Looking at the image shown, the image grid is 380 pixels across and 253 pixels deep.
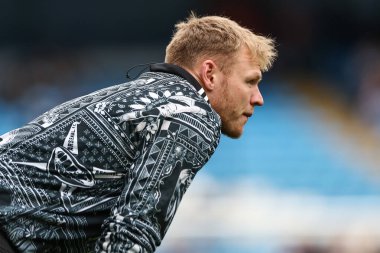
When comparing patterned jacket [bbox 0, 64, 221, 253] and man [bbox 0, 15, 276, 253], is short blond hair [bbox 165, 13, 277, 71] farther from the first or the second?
patterned jacket [bbox 0, 64, 221, 253]

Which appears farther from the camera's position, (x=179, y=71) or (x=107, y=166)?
(x=179, y=71)

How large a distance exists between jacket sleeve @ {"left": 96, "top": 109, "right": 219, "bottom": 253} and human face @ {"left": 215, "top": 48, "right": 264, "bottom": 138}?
20.2 inches

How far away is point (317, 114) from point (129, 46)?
228cm

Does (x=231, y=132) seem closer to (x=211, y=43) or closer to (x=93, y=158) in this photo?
(x=211, y=43)

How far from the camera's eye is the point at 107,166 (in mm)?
3141

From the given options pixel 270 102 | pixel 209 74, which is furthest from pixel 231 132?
pixel 270 102

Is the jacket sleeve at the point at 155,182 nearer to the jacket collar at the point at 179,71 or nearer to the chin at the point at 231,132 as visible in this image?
the jacket collar at the point at 179,71

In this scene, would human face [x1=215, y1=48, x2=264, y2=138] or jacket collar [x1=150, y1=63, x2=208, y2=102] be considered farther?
human face [x1=215, y1=48, x2=264, y2=138]

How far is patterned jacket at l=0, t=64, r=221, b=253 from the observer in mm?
3021

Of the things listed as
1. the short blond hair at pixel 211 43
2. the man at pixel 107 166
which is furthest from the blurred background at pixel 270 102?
the man at pixel 107 166

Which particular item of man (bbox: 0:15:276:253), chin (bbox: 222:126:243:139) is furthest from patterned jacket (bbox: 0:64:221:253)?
chin (bbox: 222:126:243:139)

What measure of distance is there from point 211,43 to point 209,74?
0.43 feet

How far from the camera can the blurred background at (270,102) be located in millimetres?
8719

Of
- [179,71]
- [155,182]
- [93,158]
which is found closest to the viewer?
[155,182]
